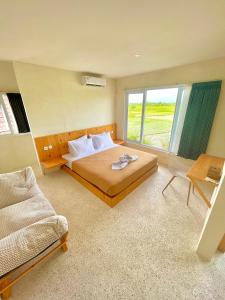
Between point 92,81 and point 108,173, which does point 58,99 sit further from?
point 108,173

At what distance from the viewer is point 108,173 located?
2.27 metres

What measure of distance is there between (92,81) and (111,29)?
2.06 meters

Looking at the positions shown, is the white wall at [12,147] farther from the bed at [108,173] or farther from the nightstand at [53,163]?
the bed at [108,173]

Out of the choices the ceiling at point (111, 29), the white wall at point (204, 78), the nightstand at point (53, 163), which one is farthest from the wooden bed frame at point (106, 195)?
the ceiling at point (111, 29)

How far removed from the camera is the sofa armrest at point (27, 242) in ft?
3.25

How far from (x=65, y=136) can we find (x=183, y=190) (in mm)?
2934

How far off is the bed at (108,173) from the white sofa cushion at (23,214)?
33.4 inches

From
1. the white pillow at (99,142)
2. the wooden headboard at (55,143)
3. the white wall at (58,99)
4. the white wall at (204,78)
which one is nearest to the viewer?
the white wall at (204,78)

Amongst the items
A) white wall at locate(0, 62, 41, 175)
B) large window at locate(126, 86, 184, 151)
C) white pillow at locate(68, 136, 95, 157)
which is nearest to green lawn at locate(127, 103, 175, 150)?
large window at locate(126, 86, 184, 151)

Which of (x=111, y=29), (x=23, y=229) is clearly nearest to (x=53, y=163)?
(x=23, y=229)

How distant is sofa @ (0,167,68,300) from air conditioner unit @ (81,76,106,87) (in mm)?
2468

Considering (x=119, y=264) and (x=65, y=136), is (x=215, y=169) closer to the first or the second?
(x=119, y=264)

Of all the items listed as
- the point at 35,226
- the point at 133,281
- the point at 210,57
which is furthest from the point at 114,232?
the point at 210,57

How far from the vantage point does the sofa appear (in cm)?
103
